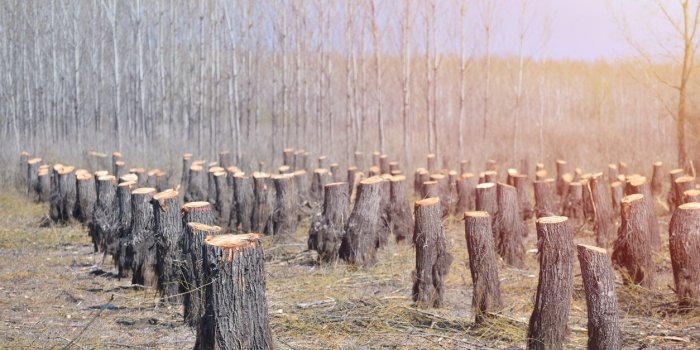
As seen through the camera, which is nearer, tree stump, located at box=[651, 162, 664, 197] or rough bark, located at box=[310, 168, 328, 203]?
rough bark, located at box=[310, 168, 328, 203]

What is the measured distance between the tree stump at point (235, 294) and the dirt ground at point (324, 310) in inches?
32.4

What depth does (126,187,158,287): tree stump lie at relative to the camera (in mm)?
7945

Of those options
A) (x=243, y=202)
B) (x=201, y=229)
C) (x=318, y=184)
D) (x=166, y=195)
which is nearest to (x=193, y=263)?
(x=201, y=229)

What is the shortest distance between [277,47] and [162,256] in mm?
15883

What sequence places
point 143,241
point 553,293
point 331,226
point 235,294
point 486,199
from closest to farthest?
point 235,294 → point 553,293 → point 143,241 → point 331,226 → point 486,199

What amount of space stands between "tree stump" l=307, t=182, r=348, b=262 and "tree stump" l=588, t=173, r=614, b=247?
3.48 metres

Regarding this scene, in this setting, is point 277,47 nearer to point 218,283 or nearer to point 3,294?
point 3,294

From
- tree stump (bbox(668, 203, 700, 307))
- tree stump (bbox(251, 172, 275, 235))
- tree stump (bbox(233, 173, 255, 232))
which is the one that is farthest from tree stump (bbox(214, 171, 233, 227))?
tree stump (bbox(668, 203, 700, 307))

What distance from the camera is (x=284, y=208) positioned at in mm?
10672

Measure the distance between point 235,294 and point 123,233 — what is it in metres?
3.76

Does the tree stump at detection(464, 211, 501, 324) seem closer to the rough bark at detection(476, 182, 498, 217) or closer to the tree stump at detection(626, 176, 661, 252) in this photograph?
the rough bark at detection(476, 182, 498, 217)

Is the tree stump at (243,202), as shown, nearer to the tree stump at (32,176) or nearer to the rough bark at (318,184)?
the rough bark at (318,184)

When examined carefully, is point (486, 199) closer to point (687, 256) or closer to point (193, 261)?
point (687, 256)

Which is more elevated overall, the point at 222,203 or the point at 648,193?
the point at 648,193
